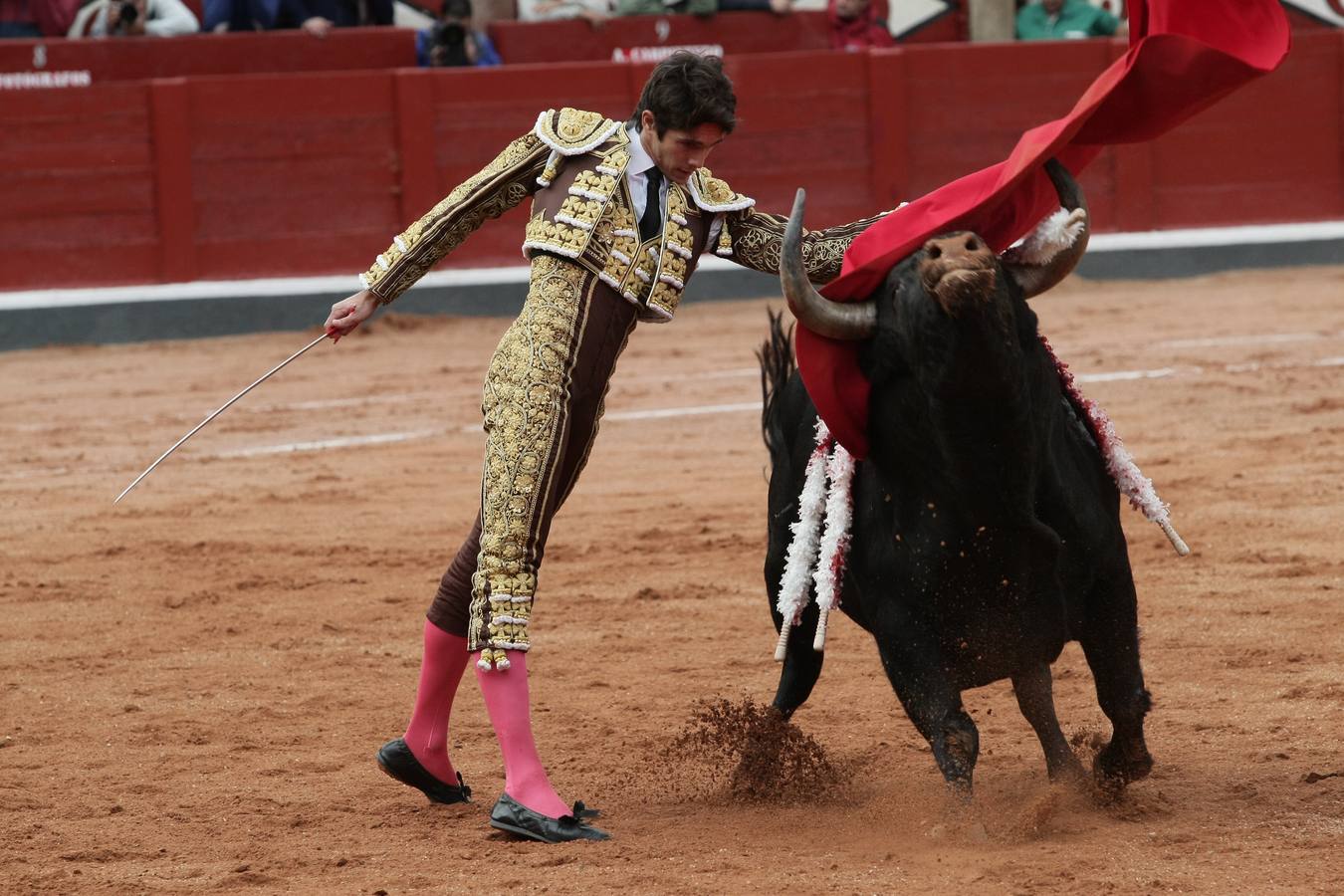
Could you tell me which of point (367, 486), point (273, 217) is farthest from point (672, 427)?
point (273, 217)

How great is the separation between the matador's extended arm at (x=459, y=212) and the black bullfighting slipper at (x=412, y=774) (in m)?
0.73

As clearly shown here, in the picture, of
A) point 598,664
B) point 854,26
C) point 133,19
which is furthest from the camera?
point 854,26

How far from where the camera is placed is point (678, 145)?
2.86 meters

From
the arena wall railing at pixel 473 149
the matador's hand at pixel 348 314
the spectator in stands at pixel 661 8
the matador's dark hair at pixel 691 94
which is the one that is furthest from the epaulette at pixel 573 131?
the spectator in stands at pixel 661 8

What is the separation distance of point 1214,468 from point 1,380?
17.4ft

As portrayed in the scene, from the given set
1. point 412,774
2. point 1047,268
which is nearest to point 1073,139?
point 1047,268

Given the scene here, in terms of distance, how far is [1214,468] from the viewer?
19.0 feet

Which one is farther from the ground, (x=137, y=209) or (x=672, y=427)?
(x=137, y=209)

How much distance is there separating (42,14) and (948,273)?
8.50 m

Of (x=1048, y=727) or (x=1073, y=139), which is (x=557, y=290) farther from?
(x=1048, y=727)

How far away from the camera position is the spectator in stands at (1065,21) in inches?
426

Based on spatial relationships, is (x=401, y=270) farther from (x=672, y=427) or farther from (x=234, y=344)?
(x=234, y=344)

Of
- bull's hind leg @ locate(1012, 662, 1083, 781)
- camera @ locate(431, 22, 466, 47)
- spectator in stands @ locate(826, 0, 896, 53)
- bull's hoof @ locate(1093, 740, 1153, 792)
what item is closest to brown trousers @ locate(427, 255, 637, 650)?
bull's hind leg @ locate(1012, 662, 1083, 781)

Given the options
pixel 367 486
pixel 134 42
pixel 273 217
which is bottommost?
pixel 367 486
